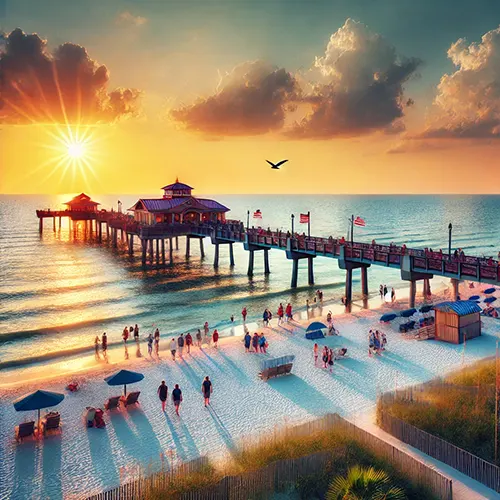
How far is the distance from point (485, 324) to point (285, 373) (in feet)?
51.9

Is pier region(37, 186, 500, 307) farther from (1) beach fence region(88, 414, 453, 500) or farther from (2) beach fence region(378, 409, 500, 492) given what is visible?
(1) beach fence region(88, 414, 453, 500)

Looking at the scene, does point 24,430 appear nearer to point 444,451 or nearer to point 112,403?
point 112,403

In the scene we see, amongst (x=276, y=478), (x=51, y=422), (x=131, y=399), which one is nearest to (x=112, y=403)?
(x=131, y=399)

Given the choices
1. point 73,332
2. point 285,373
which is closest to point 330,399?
point 285,373

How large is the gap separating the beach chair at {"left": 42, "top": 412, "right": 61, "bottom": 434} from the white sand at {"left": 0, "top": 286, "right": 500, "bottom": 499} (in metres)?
0.57

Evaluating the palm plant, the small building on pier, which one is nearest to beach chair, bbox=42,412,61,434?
the palm plant

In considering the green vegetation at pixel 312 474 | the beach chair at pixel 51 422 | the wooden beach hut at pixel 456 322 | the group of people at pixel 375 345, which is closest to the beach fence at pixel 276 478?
the green vegetation at pixel 312 474

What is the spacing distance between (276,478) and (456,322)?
18.0 m

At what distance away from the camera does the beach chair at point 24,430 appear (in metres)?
16.4

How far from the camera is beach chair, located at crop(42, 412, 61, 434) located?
1691 centimetres

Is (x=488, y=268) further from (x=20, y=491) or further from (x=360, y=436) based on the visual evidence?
(x=20, y=491)

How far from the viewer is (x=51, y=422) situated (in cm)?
1702

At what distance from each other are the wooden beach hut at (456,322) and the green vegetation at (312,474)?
15.0 m

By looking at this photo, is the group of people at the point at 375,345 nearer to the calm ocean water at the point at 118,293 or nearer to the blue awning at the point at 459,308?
the blue awning at the point at 459,308
